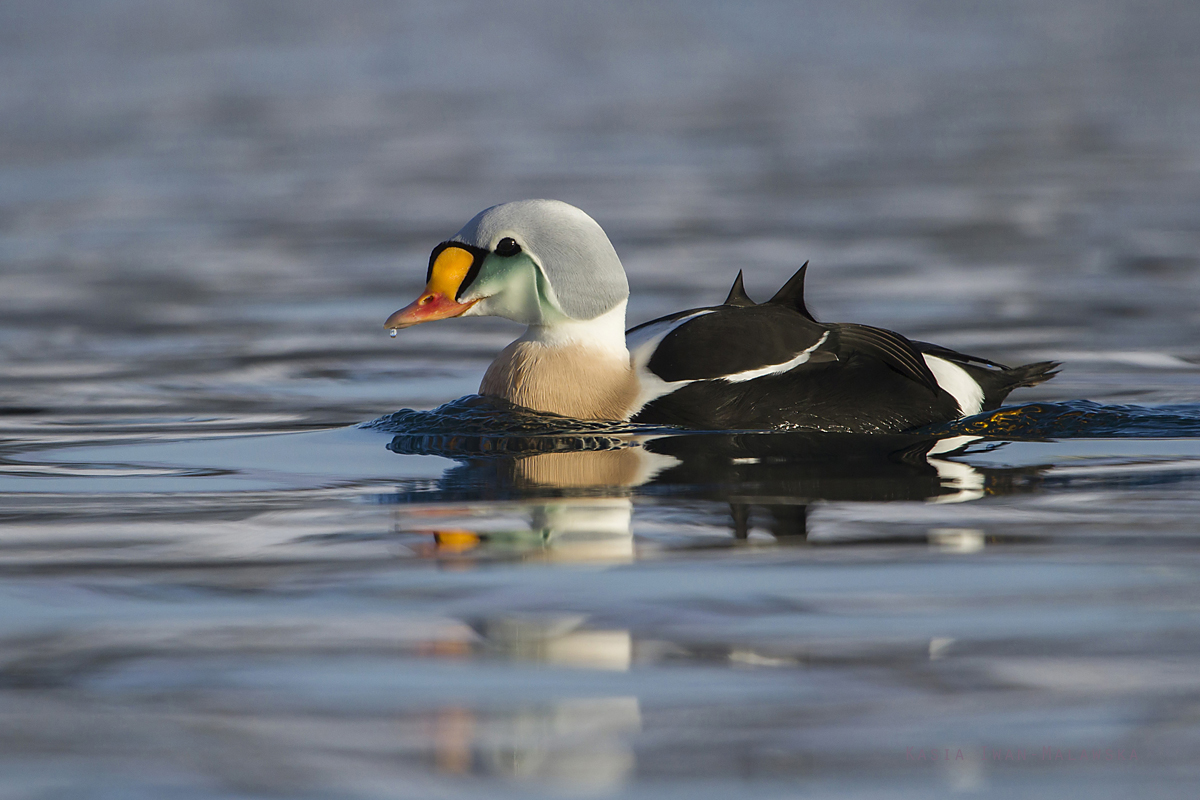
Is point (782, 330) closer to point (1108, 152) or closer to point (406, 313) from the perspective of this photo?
point (406, 313)

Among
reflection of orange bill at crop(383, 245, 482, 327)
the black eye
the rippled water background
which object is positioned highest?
the black eye

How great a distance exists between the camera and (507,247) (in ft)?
18.0

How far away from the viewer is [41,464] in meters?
5.32

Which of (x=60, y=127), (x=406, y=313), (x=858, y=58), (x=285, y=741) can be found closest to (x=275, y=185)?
(x=60, y=127)

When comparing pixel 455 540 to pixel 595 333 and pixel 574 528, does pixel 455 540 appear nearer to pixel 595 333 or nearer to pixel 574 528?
pixel 574 528

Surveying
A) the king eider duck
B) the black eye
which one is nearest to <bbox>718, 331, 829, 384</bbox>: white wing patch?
the king eider duck

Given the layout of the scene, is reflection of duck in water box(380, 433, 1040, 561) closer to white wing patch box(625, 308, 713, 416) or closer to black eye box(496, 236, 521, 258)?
white wing patch box(625, 308, 713, 416)

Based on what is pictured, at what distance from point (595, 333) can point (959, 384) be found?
1.32 meters

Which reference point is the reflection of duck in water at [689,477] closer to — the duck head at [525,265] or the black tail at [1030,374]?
the duck head at [525,265]

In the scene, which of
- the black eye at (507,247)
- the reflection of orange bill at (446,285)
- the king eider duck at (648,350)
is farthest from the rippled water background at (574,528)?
the black eye at (507,247)

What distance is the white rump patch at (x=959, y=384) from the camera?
18.7ft

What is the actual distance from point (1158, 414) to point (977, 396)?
0.63 meters

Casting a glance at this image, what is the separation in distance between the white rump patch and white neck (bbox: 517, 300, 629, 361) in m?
1.11

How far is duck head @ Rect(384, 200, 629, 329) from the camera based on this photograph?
18.0ft
